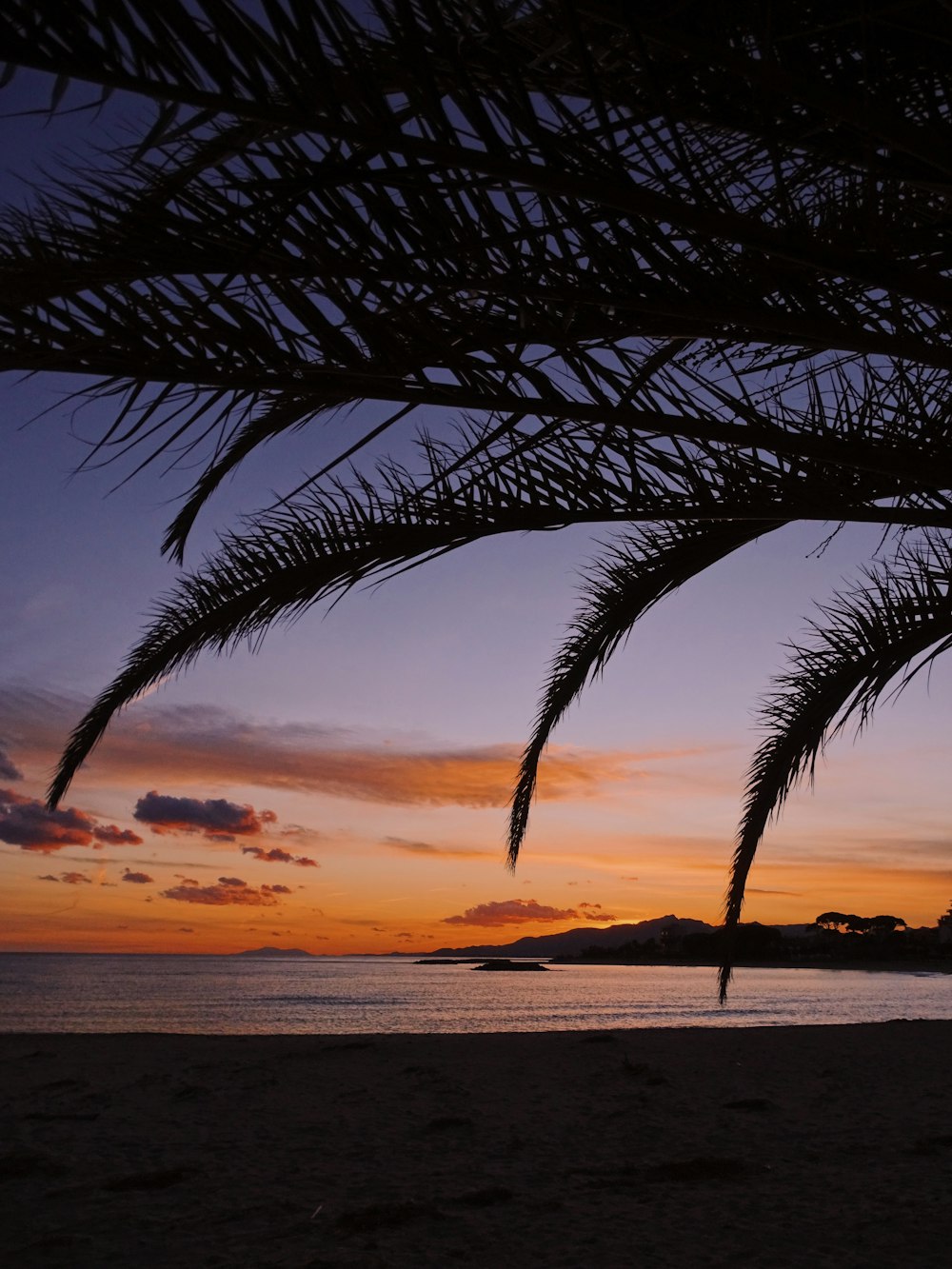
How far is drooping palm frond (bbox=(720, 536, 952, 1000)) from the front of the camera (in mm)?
4340

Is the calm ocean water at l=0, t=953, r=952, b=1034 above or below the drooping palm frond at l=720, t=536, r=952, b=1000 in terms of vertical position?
below

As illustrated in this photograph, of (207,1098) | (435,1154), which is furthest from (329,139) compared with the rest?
(207,1098)

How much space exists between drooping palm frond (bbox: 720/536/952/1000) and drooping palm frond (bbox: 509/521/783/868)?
0.79 meters

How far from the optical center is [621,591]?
16.8 feet

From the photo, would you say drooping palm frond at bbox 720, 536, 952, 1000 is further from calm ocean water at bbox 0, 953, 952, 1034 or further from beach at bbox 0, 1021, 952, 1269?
calm ocean water at bbox 0, 953, 952, 1034

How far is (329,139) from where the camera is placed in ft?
6.78

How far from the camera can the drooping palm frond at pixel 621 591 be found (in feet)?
14.3

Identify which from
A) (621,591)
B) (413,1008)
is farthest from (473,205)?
(413,1008)

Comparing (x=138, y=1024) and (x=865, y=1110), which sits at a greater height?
(x=865, y=1110)

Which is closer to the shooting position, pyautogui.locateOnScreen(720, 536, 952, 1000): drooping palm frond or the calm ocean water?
pyautogui.locateOnScreen(720, 536, 952, 1000): drooping palm frond

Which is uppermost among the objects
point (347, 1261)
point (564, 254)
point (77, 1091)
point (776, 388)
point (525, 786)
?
point (776, 388)

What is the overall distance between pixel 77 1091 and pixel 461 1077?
299 cm

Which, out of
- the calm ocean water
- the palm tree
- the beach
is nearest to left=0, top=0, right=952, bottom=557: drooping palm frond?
the palm tree

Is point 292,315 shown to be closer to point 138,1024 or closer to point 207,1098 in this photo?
point 207,1098
